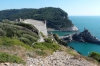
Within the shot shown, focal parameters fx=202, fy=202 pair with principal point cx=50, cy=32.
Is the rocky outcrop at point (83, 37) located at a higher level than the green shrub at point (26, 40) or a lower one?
lower

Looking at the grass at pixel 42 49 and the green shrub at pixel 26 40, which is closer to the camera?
the grass at pixel 42 49

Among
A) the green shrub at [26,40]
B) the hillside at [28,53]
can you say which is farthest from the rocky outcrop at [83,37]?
the green shrub at [26,40]

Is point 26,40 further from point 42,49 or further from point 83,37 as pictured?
point 83,37

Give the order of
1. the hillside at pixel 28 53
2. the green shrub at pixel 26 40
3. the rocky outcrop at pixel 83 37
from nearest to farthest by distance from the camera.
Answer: the hillside at pixel 28 53
the green shrub at pixel 26 40
the rocky outcrop at pixel 83 37

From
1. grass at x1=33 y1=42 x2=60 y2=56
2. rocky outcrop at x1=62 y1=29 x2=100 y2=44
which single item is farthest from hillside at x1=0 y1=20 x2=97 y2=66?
rocky outcrop at x1=62 y1=29 x2=100 y2=44

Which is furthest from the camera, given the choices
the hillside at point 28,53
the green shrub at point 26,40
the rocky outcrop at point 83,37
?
the rocky outcrop at point 83,37

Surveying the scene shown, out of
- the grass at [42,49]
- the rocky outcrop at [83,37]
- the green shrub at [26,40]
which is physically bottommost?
the rocky outcrop at [83,37]

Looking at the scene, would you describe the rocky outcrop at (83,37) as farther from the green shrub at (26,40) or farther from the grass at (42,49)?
the green shrub at (26,40)

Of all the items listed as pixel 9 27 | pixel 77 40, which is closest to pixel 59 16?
pixel 77 40

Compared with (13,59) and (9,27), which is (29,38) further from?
(13,59)

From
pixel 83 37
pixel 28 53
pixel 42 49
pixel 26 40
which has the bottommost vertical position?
pixel 83 37

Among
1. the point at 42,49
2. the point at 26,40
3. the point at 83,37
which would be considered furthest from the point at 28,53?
the point at 83,37
